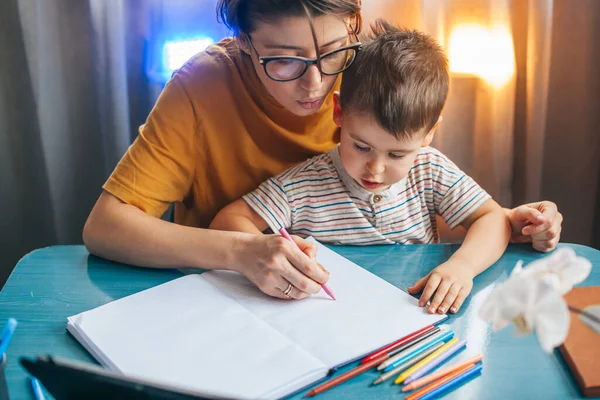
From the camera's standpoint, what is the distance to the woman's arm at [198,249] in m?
0.92

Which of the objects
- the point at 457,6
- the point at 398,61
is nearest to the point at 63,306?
the point at 398,61

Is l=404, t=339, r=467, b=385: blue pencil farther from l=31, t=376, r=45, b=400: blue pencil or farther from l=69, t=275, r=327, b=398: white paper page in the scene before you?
l=31, t=376, r=45, b=400: blue pencil

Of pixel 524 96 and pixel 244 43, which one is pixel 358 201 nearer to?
pixel 244 43

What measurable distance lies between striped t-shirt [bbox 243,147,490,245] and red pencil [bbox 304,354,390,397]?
441 mm

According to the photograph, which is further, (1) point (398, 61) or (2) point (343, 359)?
(1) point (398, 61)

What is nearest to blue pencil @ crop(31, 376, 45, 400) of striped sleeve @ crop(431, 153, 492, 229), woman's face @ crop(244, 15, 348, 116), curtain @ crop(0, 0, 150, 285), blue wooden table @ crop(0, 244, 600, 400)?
blue wooden table @ crop(0, 244, 600, 400)

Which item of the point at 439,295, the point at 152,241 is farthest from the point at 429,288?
the point at 152,241

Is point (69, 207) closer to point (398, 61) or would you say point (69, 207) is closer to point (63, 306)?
point (63, 306)

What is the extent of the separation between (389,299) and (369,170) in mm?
272

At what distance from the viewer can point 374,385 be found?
0.73m

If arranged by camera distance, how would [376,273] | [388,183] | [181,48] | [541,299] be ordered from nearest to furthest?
[541,299]
[376,273]
[388,183]
[181,48]

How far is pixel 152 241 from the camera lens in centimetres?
104

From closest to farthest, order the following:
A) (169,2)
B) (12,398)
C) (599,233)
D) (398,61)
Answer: (12,398)
(398,61)
(169,2)
(599,233)

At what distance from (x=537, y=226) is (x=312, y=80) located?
0.49 metres
